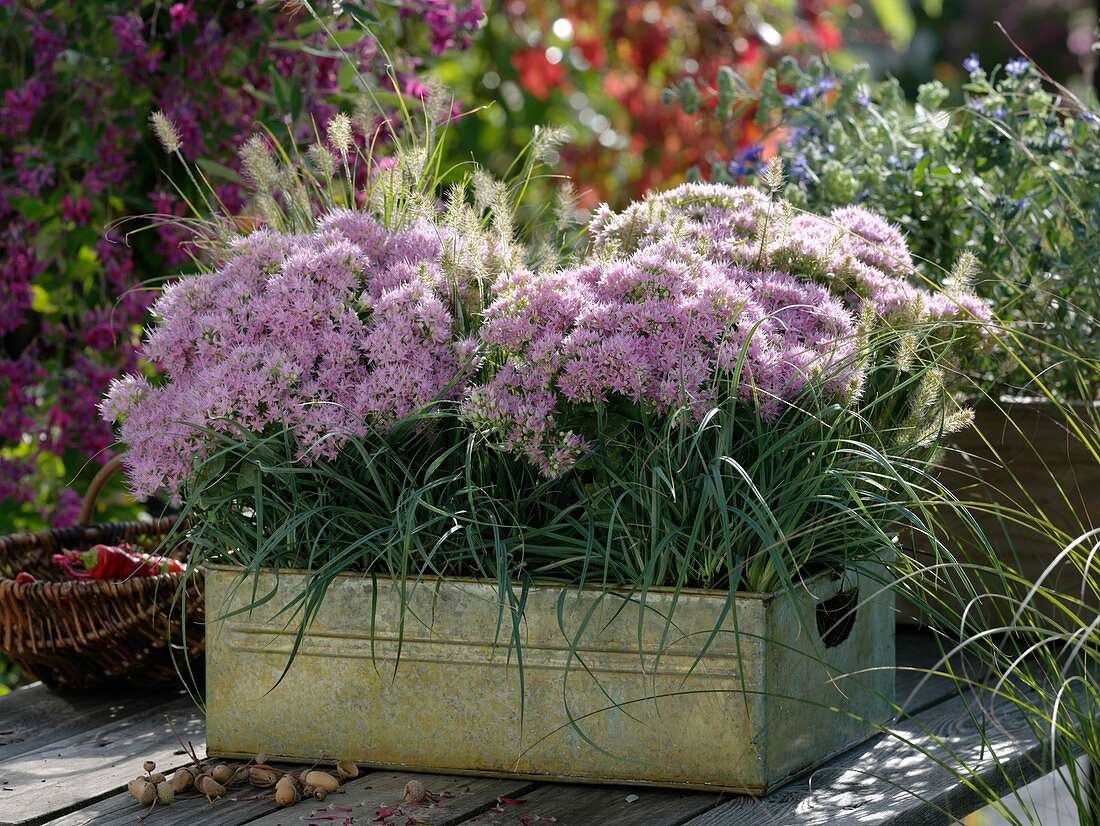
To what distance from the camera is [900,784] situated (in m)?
1.35

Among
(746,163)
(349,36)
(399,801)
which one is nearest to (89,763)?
(399,801)

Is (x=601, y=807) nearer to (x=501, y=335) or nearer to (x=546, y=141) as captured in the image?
(x=501, y=335)

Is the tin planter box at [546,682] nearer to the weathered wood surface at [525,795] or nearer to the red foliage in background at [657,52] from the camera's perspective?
the weathered wood surface at [525,795]

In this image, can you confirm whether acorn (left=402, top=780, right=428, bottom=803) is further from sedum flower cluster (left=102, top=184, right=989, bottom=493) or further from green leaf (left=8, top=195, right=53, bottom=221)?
green leaf (left=8, top=195, right=53, bottom=221)

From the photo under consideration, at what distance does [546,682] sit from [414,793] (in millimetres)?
182

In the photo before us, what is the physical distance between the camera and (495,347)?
1.40 meters

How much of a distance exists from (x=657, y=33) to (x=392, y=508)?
11.4 feet

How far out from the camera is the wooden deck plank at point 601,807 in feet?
4.12

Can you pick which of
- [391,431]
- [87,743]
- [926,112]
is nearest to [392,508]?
[391,431]

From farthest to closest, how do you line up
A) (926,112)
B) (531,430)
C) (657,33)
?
(657,33) → (926,112) → (531,430)

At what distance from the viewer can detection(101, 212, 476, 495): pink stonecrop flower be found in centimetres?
135

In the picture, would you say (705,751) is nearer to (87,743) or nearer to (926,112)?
(87,743)

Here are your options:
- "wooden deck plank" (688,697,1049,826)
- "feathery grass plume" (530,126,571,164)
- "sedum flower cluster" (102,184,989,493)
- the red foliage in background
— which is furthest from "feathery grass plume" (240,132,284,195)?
the red foliage in background

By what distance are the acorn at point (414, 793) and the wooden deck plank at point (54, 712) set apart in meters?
0.55
